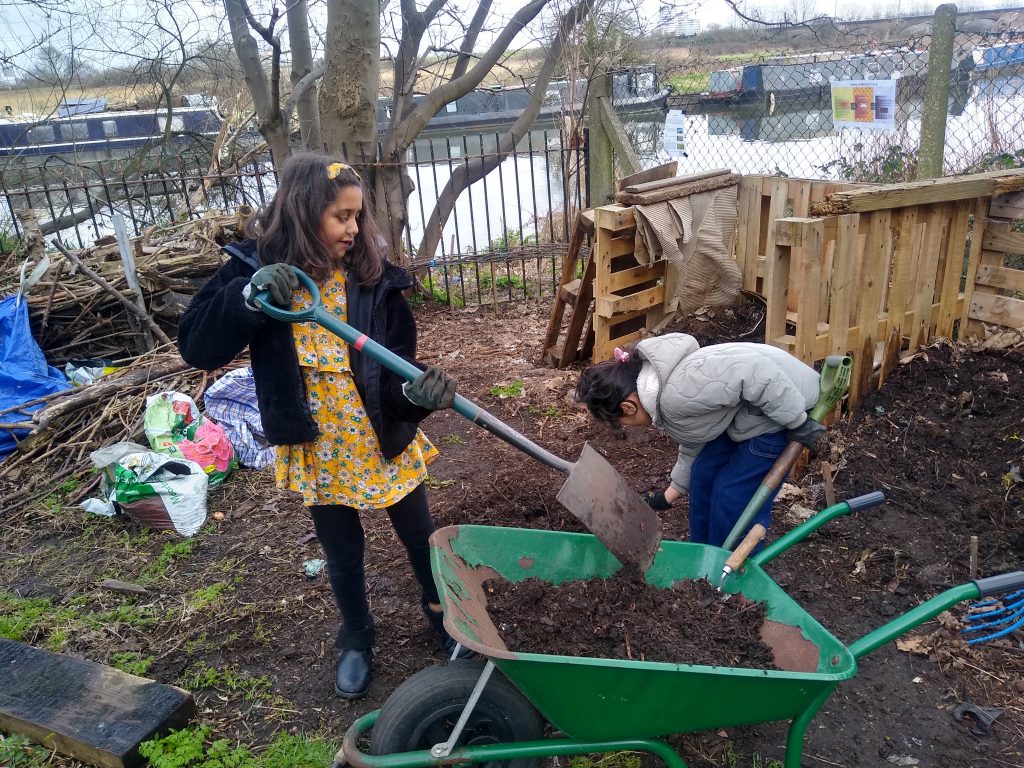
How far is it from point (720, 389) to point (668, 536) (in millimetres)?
1310

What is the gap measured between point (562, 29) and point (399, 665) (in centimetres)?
645

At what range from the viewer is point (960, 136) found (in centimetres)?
684

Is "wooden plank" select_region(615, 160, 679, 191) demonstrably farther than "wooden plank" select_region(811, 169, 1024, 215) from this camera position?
Yes

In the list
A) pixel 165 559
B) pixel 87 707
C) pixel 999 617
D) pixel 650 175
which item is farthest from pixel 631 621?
pixel 650 175

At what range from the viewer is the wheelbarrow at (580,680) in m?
1.79

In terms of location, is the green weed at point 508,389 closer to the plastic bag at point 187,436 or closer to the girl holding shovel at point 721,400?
the plastic bag at point 187,436

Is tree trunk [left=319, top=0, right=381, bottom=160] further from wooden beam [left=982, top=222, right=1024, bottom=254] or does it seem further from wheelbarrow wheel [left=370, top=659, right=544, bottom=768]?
wheelbarrow wheel [left=370, top=659, right=544, bottom=768]

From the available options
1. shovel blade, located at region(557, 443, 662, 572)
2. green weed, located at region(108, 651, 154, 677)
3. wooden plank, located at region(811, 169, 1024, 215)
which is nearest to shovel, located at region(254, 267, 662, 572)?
shovel blade, located at region(557, 443, 662, 572)

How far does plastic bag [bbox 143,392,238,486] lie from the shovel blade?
278 centimetres

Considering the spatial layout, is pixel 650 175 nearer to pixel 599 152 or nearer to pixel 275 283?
pixel 599 152

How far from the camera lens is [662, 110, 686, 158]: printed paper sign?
6597mm

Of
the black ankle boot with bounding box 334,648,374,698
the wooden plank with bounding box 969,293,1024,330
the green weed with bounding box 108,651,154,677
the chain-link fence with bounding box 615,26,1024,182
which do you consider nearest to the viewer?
the black ankle boot with bounding box 334,648,374,698

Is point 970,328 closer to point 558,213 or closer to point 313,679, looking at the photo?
point 313,679

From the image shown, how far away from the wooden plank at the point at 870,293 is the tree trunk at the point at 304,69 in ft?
16.5
